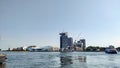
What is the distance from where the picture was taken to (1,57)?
7875cm
